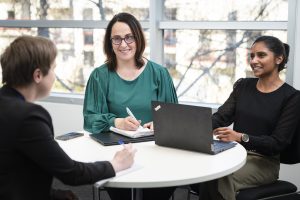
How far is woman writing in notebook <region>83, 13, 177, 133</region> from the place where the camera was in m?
2.39

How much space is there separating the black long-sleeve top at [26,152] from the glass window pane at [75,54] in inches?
96.6

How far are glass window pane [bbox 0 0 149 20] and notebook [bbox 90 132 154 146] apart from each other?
Answer: 1.70 metres

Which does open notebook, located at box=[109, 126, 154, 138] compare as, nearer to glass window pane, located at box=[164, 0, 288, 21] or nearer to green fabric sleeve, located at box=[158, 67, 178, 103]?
green fabric sleeve, located at box=[158, 67, 178, 103]

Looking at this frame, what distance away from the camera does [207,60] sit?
3402 millimetres

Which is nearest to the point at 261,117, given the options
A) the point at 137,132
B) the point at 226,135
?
the point at 226,135

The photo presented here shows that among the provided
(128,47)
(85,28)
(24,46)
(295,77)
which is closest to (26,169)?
(24,46)

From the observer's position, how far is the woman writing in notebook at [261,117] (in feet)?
7.04

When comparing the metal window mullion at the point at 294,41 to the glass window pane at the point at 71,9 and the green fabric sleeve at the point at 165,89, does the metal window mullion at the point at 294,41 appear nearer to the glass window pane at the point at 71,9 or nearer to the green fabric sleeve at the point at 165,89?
the green fabric sleeve at the point at 165,89

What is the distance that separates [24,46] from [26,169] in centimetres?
41

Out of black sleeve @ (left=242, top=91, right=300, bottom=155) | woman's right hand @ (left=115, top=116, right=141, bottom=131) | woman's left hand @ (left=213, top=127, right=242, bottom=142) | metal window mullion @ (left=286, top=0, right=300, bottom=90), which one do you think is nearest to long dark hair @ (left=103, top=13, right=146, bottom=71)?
woman's right hand @ (left=115, top=116, right=141, bottom=131)

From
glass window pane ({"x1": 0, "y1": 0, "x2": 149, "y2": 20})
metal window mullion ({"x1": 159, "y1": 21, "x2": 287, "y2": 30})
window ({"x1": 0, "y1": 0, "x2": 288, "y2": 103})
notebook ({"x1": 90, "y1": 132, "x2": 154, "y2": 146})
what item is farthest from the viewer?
glass window pane ({"x1": 0, "y1": 0, "x2": 149, "y2": 20})

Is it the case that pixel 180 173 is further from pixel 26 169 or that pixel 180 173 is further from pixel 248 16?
pixel 248 16

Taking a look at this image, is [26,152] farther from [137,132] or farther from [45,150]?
[137,132]

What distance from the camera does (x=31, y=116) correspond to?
1.34 meters
